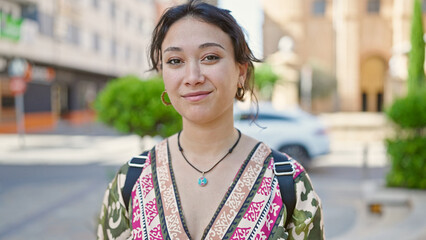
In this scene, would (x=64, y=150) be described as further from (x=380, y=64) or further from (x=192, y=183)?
(x=380, y=64)

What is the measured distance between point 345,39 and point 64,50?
2060 cm

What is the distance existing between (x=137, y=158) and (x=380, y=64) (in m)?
37.8

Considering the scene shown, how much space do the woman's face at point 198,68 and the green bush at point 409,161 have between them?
20.2ft

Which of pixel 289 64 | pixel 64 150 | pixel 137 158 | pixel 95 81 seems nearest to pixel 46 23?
pixel 95 81

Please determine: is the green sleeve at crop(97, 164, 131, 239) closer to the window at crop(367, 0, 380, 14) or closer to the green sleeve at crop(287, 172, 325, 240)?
the green sleeve at crop(287, 172, 325, 240)

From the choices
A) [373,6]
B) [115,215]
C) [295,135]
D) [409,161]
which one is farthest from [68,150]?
[373,6]

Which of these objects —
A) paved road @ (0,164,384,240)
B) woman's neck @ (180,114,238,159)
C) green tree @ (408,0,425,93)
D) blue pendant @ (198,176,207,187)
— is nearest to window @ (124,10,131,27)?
paved road @ (0,164,384,240)

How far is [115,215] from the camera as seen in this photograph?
5.02 feet

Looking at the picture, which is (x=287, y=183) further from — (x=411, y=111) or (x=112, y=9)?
(x=112, y=9)

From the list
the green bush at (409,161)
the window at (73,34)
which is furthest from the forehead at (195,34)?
the window at (73,34)

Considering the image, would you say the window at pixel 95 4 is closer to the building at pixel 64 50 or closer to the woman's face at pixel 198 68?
the building at pixel 64 50

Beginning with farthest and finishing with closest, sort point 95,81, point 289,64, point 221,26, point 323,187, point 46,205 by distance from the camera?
point 95,81
point 289,64
point 323,187
point 46,205
point 221,26

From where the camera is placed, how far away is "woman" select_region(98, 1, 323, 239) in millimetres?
1393

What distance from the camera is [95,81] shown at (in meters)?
35.2
